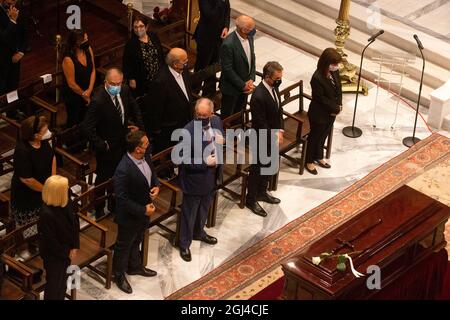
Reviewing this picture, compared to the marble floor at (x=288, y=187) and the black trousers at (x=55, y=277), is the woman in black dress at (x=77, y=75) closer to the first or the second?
the marble floor at (x=288, y=187)

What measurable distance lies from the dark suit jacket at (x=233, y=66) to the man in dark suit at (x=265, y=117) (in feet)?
2.45

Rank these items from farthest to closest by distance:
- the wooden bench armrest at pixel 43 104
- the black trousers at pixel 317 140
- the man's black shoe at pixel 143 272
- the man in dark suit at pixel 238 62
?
the black trousers at pixel 317 140 → the man in dark suit at pixel 238 62 → the wooden bench armrest at pixel 43 104 → the man's black shoe at pixel 143 272

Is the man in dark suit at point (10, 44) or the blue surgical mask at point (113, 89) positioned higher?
the blue surgical mask at point (113, 89)

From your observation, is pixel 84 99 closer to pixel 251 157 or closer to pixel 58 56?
pixel 58 56

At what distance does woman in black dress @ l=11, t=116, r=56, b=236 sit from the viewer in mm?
8977

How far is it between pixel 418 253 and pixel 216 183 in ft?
6.81

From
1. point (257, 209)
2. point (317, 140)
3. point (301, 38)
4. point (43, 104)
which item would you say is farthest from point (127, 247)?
point (301, 38)

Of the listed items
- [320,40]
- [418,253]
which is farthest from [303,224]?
[320,40]

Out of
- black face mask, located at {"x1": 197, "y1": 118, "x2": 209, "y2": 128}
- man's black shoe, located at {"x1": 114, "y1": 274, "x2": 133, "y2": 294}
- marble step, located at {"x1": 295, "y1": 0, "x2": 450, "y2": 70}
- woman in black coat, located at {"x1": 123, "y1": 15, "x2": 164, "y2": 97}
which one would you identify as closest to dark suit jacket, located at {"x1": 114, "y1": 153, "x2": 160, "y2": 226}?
man's black shoe, located at {"x1": 114, "y1": 274, "x2": 133, "y2": 294}

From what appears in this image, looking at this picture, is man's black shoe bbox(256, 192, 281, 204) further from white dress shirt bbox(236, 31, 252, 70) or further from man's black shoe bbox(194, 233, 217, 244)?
white dress shirt bbox(236, 31, 252, 70)

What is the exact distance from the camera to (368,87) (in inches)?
506

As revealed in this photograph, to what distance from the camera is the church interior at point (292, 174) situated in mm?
8555

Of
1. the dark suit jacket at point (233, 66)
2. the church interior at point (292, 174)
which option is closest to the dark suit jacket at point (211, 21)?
the church interior at point (292, 174)
